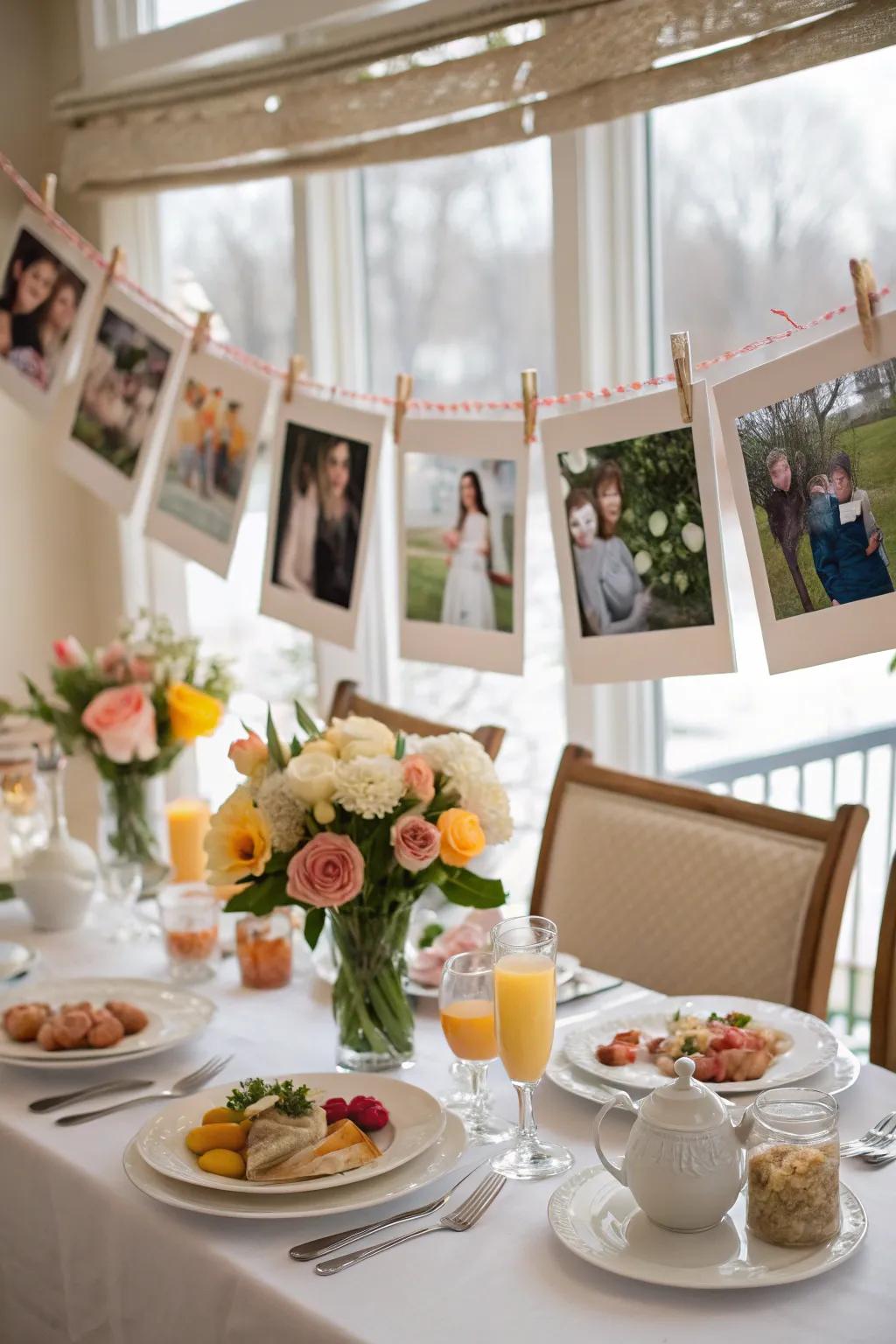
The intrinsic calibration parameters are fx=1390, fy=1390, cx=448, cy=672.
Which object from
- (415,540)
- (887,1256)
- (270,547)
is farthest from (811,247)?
(887,1256)

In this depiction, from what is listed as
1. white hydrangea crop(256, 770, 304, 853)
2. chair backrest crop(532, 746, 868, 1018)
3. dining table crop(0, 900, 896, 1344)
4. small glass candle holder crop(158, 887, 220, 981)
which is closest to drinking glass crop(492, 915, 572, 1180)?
dining table crop(0, 900, 896, 1344)

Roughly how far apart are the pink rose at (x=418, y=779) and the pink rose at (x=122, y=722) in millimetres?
756

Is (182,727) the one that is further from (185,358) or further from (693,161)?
(693,161)

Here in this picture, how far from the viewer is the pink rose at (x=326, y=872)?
4.53 ft

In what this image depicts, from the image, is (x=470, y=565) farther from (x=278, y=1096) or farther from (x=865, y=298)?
(x=278, y=1096)

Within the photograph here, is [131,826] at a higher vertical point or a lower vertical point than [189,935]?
higher

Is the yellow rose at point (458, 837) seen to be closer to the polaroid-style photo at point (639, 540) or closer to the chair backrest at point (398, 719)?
the polaroid-style photo at point (639, 540)

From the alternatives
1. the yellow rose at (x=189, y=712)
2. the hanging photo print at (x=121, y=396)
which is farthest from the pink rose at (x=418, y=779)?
the hanging photo print at (x=121, y=396)

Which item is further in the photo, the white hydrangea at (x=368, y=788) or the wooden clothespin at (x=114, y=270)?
the wooden clothespin at (x=114, y=270)

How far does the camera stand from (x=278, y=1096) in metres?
1.25

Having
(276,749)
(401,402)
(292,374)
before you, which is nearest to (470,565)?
(401,402)

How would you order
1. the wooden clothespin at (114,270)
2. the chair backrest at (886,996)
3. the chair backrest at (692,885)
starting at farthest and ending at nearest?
the wooden clothespin at (114,270) < the chair backrest at (692,885) < the chair backrest at (886,996)

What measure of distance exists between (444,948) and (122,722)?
642mm

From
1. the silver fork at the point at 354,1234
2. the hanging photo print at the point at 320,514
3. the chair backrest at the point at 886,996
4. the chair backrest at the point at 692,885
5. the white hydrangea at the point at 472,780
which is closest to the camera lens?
the silver fork at the point at 354,1234
